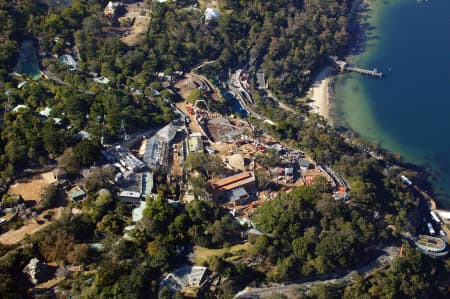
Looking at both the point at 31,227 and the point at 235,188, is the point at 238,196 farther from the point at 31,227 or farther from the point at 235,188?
the point at 31,227

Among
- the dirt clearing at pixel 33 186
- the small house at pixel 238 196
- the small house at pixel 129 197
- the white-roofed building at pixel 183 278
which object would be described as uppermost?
the dirt clearing at pixel 33 186

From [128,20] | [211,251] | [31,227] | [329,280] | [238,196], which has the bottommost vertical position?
[329,280]

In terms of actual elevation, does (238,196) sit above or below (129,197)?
below

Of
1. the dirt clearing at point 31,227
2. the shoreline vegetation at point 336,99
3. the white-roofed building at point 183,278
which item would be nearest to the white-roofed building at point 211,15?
the shoreline vegetation at point 336,99

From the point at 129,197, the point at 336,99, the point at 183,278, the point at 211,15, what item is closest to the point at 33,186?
the point at 129,197

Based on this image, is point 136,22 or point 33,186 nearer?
point 33,186

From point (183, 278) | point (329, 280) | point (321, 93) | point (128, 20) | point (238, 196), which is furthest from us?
point (128, 20)

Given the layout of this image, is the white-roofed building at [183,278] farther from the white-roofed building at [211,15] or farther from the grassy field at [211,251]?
the white-roofed building at [211,15]
